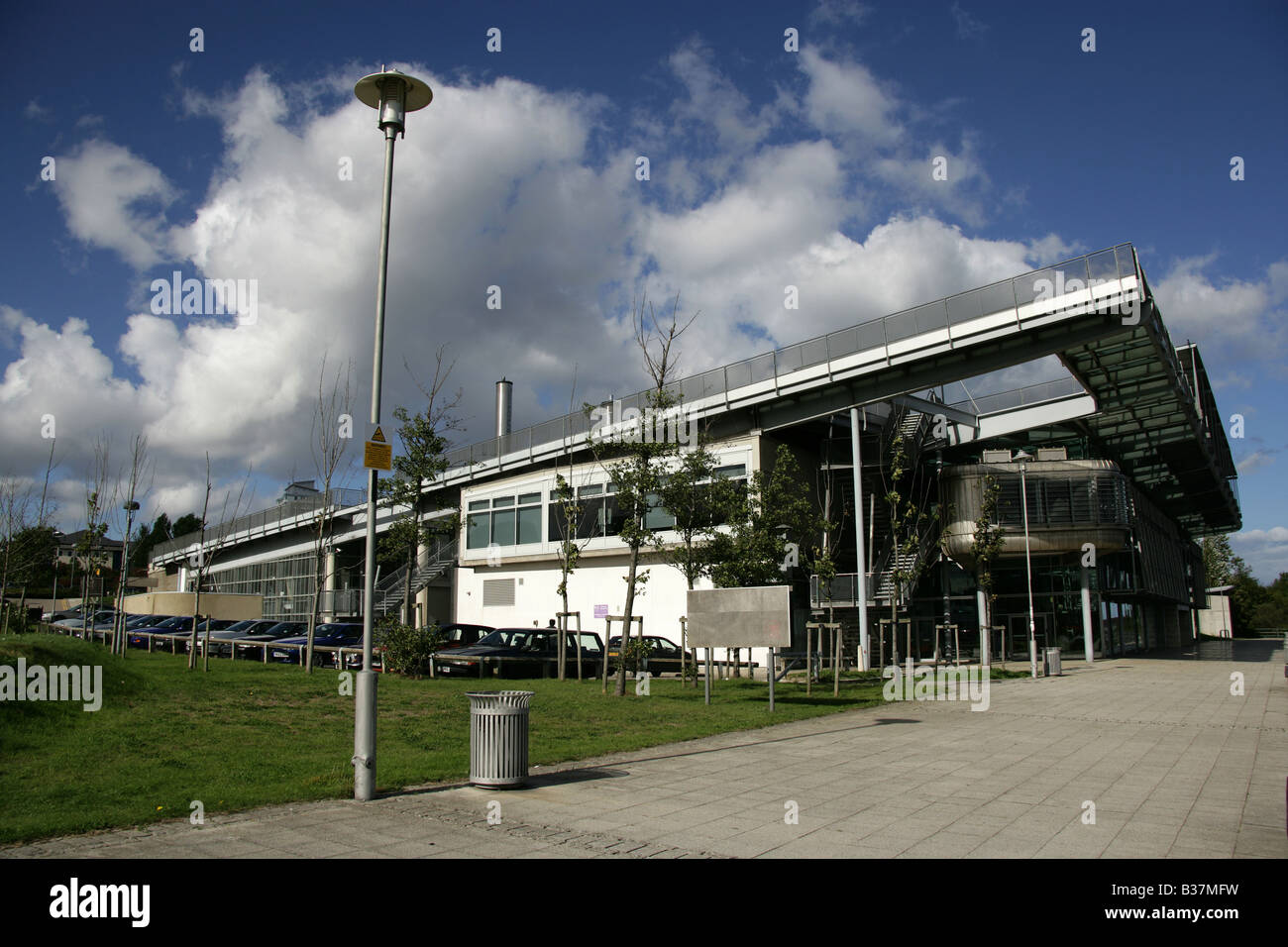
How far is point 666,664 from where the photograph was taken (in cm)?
2861

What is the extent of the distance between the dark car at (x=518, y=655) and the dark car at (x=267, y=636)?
30.8ft

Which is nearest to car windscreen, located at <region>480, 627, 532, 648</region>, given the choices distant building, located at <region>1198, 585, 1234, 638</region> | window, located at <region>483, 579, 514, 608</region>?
window, located at <region>483, 579, 514, 608</region>

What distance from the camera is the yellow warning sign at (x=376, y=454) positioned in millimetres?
8406

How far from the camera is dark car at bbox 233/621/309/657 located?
30.0 metres

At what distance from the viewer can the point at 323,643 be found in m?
26.8

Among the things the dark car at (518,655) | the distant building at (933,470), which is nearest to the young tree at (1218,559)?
the distant building at (933,470)

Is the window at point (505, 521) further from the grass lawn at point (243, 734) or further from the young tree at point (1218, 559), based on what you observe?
the young tree at point (1218, 559)

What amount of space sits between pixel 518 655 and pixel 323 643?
7.04m

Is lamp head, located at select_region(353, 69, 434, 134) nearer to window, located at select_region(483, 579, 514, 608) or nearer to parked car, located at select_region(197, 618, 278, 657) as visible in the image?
parked car, located at select_region(197, 618, 278, 657)

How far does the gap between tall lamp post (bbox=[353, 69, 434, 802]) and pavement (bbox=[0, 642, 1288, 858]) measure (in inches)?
16.6
